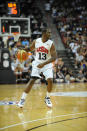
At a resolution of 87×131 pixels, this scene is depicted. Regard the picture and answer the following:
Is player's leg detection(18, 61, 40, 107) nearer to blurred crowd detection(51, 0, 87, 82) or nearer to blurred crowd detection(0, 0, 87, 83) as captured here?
blurred crowd detection(0, 0, 87, 83)

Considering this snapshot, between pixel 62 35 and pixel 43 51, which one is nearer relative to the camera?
pixel 43 51

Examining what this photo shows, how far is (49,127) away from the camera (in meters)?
4.41

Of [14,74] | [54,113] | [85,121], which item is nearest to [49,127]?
[85,121]

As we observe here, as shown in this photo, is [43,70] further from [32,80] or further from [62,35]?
[62,35]

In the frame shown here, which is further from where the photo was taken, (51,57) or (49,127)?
(51,57)

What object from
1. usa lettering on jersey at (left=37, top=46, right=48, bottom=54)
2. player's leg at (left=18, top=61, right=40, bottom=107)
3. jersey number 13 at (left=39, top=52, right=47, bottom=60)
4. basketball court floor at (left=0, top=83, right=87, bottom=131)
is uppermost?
usa lettering on jersey at (left=37, top=46, right=48, bottom=54)

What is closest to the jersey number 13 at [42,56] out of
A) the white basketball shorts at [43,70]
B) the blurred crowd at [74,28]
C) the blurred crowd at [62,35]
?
the white basketball shorts at [43,70]

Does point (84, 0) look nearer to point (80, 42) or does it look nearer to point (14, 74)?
point (80, 42)

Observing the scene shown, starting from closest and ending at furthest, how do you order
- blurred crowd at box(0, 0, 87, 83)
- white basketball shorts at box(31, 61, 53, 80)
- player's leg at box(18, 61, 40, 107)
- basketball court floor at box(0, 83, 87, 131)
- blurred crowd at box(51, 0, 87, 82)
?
1. basketball court floor at box(0, 83, 87, 131)
2. player's leg at box(18, 61, 40, 107)
3. white basketball shorts at box(31, 61, 53, 80)
4. blurred crowd at box(0, 0, 87, 83)
5. blurred crowd at box(51, 0, 87, 82)

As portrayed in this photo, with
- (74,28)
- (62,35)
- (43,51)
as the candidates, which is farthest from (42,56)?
(74,28)

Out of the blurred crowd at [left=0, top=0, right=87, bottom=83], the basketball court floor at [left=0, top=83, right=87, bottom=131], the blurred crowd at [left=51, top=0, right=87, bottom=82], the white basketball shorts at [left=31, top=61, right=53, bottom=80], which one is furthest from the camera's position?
the blurred crowd at [left=51, top=0, right=87, bottom=82]

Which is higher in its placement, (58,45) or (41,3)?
(41,3)

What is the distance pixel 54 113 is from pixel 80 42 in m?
13.0

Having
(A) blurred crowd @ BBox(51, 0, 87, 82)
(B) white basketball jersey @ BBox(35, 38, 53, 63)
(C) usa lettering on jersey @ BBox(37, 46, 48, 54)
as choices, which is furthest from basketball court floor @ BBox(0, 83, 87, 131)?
(A) blurred crowd @ BBox(51, 0, 87, 82)
